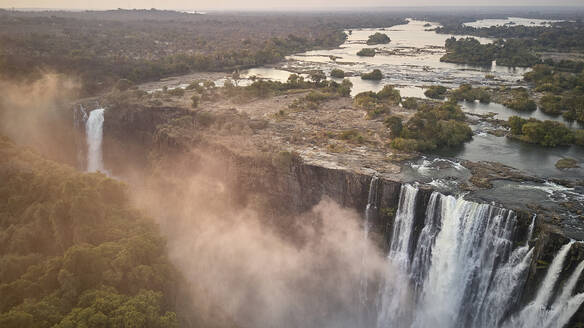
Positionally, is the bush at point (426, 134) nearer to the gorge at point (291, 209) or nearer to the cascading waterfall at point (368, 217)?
the gorge at point (291, 209)

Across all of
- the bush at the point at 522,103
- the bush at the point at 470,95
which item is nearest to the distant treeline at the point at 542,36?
the bush at the point at 470,95

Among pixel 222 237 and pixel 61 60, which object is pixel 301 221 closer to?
pixel 222 237

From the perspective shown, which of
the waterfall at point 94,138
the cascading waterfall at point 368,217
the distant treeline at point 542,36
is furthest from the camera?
the distant treeline at point 542,36

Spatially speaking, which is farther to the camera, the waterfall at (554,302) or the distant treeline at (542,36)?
the distant treeline at (542,36)

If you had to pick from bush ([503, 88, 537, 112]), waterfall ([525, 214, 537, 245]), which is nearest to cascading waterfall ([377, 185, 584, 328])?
waterfall ([525, 214, 537, 245])

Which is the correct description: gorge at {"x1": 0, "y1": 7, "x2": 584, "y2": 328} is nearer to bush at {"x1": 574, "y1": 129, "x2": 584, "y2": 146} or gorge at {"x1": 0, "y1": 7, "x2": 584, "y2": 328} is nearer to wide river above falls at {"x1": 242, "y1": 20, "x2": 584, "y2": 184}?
bush at {"x1": 574, "y1": 129, "x2": 584, "y2": 146}

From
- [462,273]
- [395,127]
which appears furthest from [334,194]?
[395,127]

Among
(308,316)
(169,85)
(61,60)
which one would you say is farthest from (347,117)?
(61,60)
